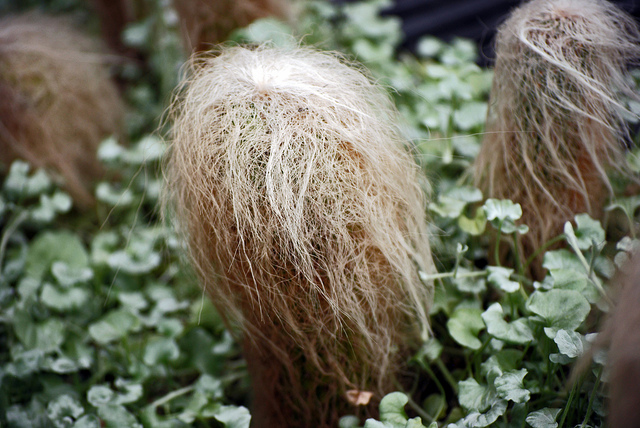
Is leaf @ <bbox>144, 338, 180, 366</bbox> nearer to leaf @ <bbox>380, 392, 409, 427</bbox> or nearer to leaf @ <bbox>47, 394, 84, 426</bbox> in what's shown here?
leaf @ <bbox>47, 394, 84, 426</bbox>

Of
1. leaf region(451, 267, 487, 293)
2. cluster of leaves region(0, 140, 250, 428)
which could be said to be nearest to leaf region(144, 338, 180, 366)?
cluster of leaves region(0, 140, 250, 428)

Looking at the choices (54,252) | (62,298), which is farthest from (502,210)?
(54,252)

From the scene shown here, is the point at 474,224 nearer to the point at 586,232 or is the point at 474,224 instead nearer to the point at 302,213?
the point at 586,232

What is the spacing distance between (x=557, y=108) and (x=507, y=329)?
1.04 ft

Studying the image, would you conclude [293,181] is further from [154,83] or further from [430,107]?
[154,83]

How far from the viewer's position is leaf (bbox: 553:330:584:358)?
1.76 feet

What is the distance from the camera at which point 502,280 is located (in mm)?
646

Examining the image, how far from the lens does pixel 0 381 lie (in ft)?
2.49

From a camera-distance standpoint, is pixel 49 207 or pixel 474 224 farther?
pixel 49 207

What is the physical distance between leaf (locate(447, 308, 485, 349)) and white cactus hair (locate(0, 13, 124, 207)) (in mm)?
928

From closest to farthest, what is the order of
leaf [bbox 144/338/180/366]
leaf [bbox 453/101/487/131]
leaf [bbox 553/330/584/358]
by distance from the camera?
1. leaf [bbox 553/330/584/358]
2. leaf [bbox 144/338/180/366]
3. leaf [bbox 453/101/487/131]

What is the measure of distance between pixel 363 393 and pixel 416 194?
0.29m

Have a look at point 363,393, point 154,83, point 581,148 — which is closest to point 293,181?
point 363,393

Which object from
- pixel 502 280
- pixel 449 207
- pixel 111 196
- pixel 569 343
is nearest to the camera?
pixel 569 343
